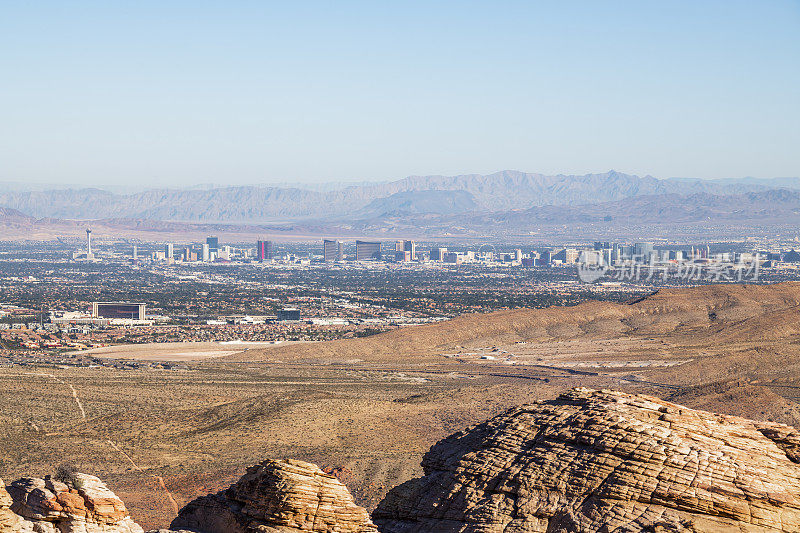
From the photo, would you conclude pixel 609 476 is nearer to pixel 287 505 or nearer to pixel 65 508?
pixel 287 505

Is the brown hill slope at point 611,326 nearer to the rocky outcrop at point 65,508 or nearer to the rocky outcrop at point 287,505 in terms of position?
the rocky outcrop at point 287,505

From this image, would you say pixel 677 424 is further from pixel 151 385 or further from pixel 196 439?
pixel 151 385

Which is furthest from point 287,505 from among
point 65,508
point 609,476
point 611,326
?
point 611,326

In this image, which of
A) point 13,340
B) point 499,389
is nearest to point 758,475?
point 499,389

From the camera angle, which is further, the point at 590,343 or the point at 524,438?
the point at 590,343

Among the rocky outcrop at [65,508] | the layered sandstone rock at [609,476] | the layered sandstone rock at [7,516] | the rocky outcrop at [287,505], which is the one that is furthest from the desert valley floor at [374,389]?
the layered sandstone rock at [7,516]
